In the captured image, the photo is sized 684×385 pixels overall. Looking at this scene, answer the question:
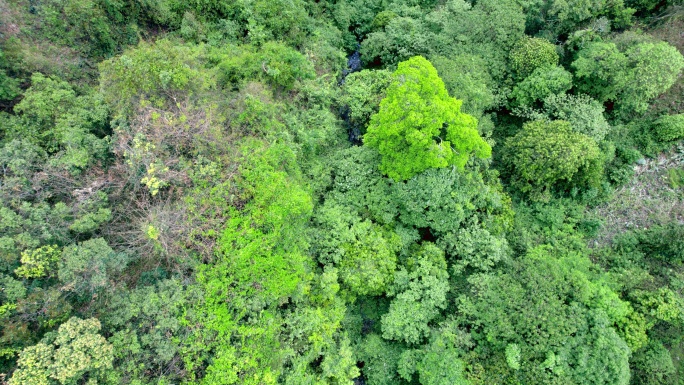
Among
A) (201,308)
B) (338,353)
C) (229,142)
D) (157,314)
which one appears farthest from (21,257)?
(338,353)

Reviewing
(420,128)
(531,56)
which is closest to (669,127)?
(531,56)

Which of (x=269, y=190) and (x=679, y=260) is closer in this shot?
(x=269, y=190)

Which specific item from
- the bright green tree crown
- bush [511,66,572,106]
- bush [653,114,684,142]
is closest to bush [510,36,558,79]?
bush [511,66,572,106]

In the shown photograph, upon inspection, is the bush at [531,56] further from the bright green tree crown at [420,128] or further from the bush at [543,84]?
the bright green tree crown at [420,128]

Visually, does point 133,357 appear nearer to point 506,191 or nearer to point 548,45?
point 506,191

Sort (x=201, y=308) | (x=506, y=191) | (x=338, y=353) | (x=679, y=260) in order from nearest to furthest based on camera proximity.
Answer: (x=201, y=308)
(x=338, y=353)
(x=679, y=260)
(x=506, y=191)

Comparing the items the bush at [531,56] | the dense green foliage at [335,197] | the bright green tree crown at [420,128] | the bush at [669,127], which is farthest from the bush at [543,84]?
the bright green tree crown at [420,128]
